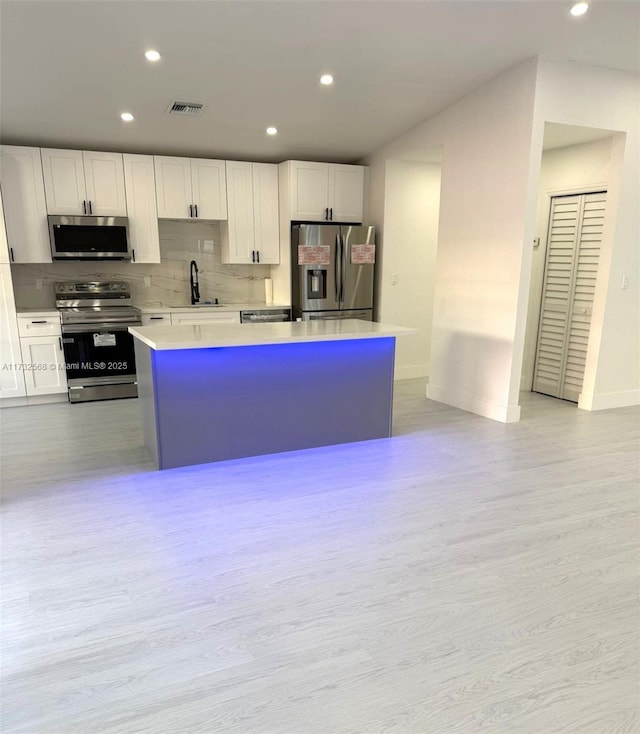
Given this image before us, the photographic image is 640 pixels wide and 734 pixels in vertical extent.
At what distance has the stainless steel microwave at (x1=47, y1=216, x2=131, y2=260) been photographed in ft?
15.7

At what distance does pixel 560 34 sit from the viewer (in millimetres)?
3199

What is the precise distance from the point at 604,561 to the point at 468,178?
334 centimetres

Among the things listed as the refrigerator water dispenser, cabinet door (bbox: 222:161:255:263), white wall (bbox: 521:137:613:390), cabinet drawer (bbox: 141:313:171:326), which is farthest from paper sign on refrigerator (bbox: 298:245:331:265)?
white wall (bbox: 521:137:613:390)

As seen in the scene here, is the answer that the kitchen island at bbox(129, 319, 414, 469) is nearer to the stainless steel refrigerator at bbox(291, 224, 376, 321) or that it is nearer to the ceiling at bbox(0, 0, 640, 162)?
the stainless steel refrigerator at bbox(291, 224, 376, 321)

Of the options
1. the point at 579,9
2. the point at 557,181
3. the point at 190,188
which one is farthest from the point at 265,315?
the point at 579,9

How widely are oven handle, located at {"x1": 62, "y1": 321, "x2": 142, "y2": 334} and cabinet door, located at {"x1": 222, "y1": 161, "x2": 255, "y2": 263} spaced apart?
1407 mm

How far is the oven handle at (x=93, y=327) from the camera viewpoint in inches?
186

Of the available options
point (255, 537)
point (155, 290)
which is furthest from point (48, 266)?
point (255, 537)

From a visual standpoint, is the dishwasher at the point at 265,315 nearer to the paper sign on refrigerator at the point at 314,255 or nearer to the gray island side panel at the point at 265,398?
the paper sign on refrigerator at the point at 314,255

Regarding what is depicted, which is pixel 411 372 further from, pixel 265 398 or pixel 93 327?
pixel 93 327

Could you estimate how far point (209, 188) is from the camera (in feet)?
17.5

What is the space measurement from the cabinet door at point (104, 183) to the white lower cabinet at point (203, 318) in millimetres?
1218

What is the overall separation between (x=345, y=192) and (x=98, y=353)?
3241 millimetres

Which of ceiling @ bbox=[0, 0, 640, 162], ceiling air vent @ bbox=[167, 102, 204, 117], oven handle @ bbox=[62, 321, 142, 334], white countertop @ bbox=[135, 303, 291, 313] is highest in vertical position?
ceiling @ bbox=[0, 0, 640, 162]
